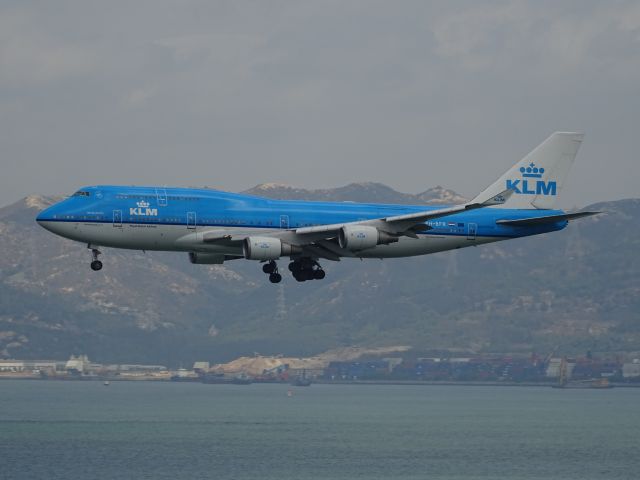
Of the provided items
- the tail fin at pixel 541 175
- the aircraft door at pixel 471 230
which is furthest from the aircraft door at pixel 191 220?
the tail fin at pixel 541 175

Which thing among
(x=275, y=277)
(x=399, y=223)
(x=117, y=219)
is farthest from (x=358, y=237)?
(x=117, y=219)

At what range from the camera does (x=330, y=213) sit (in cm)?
9431

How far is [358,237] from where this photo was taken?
296 ft

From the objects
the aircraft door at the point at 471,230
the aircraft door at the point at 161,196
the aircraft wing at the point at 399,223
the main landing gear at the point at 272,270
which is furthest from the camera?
the aircraft door at the point at 471,230

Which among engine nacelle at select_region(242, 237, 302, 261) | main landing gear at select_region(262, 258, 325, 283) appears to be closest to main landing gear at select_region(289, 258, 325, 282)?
main landing gear at select_region(262, 258, 325, 283)

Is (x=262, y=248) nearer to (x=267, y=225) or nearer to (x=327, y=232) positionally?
(x=267, y=225)

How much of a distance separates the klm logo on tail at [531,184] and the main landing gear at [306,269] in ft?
61.0

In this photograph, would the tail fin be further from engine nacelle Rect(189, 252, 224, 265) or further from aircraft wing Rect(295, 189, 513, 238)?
engine nacelle Rect(189, 252, 224, 265)

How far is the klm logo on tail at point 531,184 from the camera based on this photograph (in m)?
104

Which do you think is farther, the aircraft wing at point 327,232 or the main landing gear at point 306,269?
the main landing gear at point 306,269

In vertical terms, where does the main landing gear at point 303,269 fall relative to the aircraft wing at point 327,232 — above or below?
below

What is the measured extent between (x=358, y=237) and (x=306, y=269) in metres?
7.85

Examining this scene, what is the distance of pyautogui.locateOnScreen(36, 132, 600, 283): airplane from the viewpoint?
87375 millimetres

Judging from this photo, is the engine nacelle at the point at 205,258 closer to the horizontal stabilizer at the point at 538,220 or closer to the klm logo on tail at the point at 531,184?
the horizontal stabilizer at the point at 538,220
